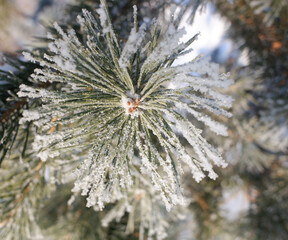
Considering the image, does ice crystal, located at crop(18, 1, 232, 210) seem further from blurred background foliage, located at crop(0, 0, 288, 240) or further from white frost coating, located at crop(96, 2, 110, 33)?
blurred background foliage, located at crop(0, 0, 288, 240)

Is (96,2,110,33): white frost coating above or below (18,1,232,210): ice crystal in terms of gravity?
above

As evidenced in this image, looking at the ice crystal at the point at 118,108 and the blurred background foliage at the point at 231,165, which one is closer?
the ice crystal at the point at 118,108

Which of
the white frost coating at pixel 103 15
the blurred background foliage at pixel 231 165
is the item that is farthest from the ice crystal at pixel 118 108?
the blurred background foliage at pixel 231 165

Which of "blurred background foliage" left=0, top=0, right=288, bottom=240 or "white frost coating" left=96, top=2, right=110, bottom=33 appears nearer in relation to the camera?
"white frost coating" left=96, top=2, right=110, bottom=33

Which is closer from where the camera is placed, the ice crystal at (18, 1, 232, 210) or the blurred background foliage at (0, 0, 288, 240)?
the ice crystal at (18, 1, 232, 210)

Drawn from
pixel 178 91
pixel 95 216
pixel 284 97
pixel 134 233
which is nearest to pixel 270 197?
pixel 284 97

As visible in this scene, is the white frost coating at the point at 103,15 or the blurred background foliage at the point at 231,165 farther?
the blurred background foliage at the point at 231,165

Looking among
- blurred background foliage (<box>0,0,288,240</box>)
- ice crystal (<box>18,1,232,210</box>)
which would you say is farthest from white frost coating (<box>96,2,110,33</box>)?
blurred background foliage (<box>0,0,288,240</box>)

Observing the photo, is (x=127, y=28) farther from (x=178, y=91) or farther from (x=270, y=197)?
(x=270, y=197)

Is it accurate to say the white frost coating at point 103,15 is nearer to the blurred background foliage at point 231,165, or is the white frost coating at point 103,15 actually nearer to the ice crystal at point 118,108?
the ice crystal at point 118,108

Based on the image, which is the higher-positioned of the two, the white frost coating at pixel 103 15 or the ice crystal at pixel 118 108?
the white frost coating at pixel 103 15

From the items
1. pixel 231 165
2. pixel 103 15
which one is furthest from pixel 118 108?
pixel 231 165
